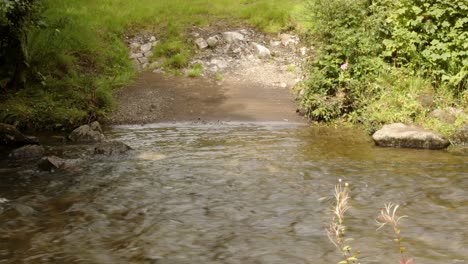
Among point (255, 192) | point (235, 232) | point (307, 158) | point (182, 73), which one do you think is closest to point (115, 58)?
point (182, 73)

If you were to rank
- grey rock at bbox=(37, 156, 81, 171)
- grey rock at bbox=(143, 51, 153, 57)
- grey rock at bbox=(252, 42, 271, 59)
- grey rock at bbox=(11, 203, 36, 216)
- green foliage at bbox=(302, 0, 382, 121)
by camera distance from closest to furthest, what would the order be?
1. grey rock at bbox=(11, 203, 36, 216)
2. grey rock at bbox=(37, 156, 81, 171)
3. green foliage at bbox=(302, 0, 382, 121)
4. grey rock at bbox=(252, 42, 271, 59)
5. grey rock at bbox=(143, 51, 153, 57)

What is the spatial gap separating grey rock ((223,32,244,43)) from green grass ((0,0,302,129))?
3.26ft

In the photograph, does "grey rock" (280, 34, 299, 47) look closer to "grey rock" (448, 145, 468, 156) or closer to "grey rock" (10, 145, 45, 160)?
"grey rock" (448, 145, 468, 156)

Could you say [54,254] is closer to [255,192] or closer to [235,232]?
[235,232]

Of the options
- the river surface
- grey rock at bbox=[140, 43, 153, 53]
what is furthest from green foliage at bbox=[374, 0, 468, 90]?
grey rock at bbox=[140, 43, 153, 53]

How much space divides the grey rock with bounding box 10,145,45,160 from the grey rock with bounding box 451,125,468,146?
7.52 metres

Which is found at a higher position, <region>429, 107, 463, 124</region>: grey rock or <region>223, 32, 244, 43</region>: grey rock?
<region>223, 32, 244, 43</region>: grey rock

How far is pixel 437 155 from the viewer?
907cm

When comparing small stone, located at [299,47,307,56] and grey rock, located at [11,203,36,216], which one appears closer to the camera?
grey rock, located at [11,203,36,216]

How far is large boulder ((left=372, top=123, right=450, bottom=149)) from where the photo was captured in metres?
9.55

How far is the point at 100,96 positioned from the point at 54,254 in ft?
24.5

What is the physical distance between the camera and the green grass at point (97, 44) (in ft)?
37.6

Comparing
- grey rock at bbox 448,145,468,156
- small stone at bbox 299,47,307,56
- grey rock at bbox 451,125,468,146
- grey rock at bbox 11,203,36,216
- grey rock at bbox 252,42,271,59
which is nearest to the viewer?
grey rock at bbox 11,203,36,216

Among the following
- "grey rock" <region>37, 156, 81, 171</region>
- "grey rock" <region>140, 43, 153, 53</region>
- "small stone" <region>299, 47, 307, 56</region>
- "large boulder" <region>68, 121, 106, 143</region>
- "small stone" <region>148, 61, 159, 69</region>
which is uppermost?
"grey rock" <region>140, 43, 153, 53</region>
